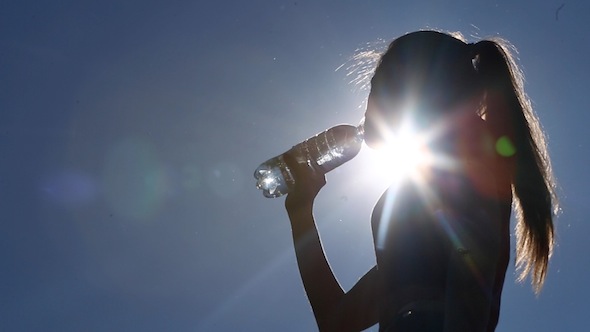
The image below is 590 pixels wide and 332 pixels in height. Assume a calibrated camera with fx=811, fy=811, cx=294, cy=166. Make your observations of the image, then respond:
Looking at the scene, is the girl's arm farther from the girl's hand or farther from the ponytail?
the ponytail

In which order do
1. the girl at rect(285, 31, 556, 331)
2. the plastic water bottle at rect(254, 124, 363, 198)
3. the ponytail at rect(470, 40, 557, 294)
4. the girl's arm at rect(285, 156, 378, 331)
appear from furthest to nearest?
the plastic water bottle at rect(254, 124, 363, 198), the girl's arm at rect(285, 156, 378, 331), the ponytail at rect(470, 40, 557, 294), the girl at rect(285, 31, 556, 331)

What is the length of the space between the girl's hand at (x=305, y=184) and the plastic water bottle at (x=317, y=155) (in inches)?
1.1

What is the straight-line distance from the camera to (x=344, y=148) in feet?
10.2

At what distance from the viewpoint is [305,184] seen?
2.37m

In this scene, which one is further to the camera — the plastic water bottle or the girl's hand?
the plastic water bottle

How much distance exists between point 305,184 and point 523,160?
2.08 ft

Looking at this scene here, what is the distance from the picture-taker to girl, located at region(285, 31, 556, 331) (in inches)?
69.4

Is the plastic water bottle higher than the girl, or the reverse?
the plastic water bottle

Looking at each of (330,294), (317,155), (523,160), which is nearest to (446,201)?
(523,160)

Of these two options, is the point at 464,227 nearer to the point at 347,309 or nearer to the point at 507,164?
the point at 507,164

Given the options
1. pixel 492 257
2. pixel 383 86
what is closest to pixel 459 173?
pixel 492 257

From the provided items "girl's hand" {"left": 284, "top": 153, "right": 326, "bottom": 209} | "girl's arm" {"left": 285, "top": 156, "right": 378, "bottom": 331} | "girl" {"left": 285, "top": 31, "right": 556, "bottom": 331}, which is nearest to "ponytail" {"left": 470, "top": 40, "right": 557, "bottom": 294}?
"girl" {"left": 285, "top": 31, "right": 556, "bottom": 331}

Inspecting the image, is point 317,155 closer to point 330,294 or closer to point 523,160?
point 330,294

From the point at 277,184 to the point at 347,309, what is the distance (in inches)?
45.1
